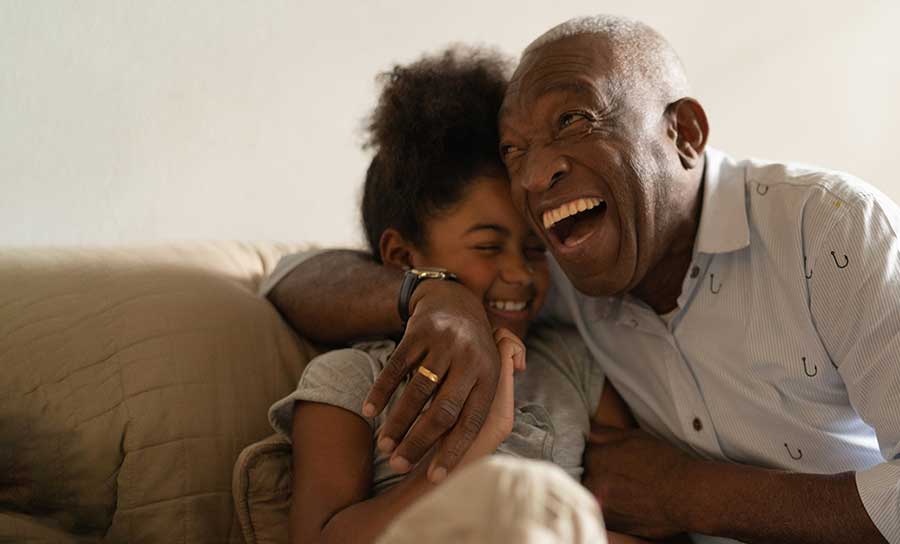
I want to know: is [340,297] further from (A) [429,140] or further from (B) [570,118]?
(B) [570,118]

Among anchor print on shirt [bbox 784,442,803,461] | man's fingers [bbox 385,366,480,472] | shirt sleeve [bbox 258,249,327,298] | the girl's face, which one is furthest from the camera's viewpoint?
shirt sleeve [bbox 258,249,327,298]

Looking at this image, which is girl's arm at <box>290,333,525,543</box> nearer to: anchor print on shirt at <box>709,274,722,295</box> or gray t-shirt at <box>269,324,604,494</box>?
gray t-shirt at <box>269,324,604,494</box>

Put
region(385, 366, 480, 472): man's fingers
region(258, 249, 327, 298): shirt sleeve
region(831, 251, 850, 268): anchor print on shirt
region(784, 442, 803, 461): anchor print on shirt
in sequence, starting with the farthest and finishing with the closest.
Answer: region(258, 249, 327, 298): shirt sleeve, region(784, 442, 803, 461): anchor print on shirt, region(831, 251, 850, 268): anchor print on shirt, region(385, 366, 480, 472): man's fingers

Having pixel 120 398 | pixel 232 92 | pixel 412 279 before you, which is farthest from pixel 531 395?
pixel 232 92

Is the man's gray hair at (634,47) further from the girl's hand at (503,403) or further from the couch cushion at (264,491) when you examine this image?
the couch cushion at (264,491)

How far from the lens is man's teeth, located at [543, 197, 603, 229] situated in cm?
115

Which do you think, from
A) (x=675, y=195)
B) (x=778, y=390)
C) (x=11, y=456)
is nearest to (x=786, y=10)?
(x=675, y=195)

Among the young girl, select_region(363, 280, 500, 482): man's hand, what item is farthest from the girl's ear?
select_region(363, 280, 500, 482): man's hand

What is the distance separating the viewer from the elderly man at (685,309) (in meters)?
0.98

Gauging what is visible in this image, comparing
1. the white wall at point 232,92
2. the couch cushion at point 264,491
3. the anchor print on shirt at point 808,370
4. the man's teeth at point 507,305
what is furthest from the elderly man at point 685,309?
the white wall at point 232,92

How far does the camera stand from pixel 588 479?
1.20 metres

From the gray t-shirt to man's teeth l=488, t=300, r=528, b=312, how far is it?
0.10m

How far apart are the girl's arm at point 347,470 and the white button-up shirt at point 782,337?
302mm

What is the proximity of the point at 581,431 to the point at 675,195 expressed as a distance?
1.23 feet
